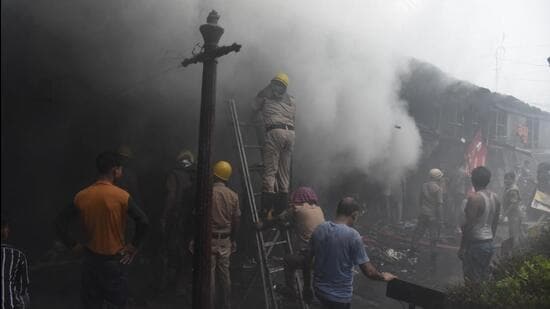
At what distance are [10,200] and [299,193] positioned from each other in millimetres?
5046

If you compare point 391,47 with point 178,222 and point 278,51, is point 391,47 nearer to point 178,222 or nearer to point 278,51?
point 278,51

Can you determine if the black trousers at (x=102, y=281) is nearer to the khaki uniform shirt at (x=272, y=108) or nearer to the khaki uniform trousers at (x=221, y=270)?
the khaki uniform trousers at (x=221, y=270)

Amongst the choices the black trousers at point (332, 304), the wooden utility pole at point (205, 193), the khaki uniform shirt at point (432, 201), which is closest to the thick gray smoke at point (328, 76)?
the khaki uniform shirt at point (432, 201)

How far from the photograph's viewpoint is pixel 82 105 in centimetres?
729

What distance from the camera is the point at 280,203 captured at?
5.90 meters

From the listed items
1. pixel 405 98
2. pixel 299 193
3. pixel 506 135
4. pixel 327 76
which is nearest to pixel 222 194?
pixel 299 193

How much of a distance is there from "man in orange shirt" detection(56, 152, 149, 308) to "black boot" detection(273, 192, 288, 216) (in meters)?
2.33

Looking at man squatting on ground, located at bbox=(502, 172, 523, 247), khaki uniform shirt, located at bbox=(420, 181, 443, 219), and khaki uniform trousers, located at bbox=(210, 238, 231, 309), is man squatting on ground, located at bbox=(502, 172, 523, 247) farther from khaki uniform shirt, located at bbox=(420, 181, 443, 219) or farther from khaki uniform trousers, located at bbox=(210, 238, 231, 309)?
khaki uniform trousers, located at bbox=(210, 238, 231, 309)

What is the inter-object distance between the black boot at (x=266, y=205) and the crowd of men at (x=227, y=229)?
14 mm

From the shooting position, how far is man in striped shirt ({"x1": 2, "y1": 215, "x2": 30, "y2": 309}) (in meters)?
3.01

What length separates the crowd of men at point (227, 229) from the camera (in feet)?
12.0

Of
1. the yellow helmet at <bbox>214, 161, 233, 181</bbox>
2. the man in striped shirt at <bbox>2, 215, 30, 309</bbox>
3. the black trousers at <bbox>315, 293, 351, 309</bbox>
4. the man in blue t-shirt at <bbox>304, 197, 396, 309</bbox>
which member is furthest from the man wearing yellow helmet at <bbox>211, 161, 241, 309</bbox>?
the man in striped shirt at <bbox>2, 215, 30, 309</bbox>

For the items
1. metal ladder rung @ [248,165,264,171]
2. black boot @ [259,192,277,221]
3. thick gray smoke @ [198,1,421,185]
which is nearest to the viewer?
black boot @ [259,192,277,221]

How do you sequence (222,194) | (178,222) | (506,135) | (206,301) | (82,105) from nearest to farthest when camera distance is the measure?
(206,301) < (222,194) < (178,222) < (82,105) < (506,135)
